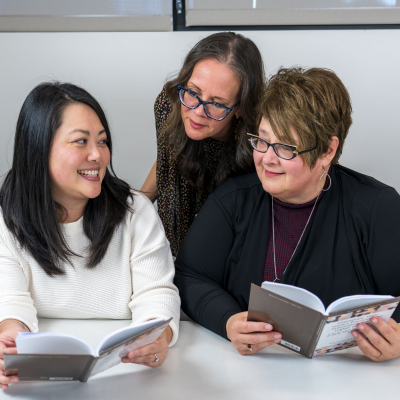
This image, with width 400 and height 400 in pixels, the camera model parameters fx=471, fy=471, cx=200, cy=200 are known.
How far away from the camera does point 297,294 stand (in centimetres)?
116

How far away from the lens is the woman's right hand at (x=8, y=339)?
1.10 metres

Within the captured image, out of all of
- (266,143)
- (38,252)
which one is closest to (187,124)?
(266,143)

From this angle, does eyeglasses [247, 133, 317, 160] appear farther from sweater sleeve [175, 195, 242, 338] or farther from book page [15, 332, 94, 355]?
book page [15, 332, 94, 355]

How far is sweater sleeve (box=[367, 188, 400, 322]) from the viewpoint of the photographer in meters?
1.46

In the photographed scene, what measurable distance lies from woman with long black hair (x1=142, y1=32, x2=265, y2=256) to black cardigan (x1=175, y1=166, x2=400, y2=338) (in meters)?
0.26

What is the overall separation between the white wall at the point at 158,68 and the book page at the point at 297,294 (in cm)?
159

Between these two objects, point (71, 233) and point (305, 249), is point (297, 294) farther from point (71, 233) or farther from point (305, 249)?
point (71, 233)

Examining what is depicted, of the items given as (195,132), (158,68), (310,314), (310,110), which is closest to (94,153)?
(195,132)

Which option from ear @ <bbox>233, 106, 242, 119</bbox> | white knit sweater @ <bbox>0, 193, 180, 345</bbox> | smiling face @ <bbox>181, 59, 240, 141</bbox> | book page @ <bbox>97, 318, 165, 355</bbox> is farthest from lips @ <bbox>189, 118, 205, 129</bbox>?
book page @ <bbox>97, 318, 165, 355</bbox>

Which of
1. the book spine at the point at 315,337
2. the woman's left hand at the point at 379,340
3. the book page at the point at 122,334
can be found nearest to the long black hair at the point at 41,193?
the book page at the point at 122,334

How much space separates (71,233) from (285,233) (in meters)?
0.70

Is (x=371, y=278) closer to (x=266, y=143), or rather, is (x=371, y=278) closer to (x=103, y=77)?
(x=266, y=143)

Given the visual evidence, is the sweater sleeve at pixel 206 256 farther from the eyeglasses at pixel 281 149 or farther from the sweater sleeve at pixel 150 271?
the eyeglasses at pixel 281 149

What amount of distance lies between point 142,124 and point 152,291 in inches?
52.8
